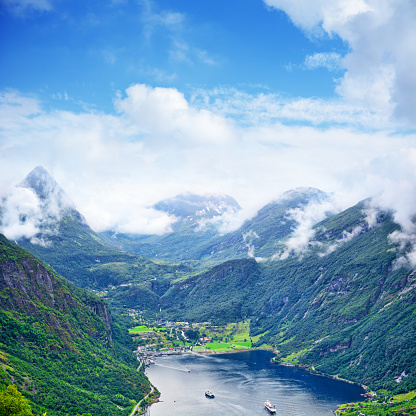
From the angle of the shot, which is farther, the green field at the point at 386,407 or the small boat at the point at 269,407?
the small boat at the point at 269,407

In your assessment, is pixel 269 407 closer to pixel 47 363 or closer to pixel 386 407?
pixel 386 407

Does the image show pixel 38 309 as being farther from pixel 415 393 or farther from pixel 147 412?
pixel 415 393

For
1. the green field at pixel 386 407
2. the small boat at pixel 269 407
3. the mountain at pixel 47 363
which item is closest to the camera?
the mountain at pixel 47 363

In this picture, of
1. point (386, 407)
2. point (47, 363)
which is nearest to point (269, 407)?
point (386, 407)

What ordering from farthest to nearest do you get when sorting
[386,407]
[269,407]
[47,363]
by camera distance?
1. [269,407]
2. [386,407]
3. [47,363]

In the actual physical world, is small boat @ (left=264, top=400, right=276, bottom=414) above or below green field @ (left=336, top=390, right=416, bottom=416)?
below

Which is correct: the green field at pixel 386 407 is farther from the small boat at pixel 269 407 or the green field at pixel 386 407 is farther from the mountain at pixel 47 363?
the mountain at pixel 47 363

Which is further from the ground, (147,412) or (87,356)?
(87,356)

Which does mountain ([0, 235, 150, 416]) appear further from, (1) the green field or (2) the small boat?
(1) the green field

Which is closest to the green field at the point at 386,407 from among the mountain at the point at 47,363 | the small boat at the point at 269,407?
the small boat at the point at 269,407

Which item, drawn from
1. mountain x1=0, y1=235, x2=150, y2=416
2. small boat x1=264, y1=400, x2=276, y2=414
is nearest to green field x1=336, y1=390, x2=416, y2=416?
small boat x1=264, y1=400, x2=276, y2=414

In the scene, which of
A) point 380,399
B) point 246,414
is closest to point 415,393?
point 380,399
